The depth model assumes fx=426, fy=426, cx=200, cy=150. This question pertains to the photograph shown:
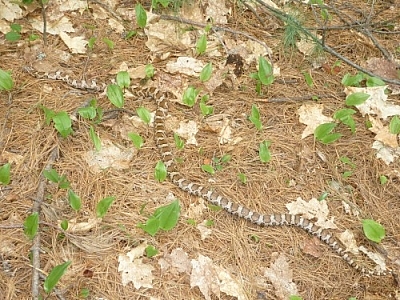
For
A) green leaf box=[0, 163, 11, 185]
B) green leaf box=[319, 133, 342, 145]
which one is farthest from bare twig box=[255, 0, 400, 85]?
green leaf box=[0, 163, 11, 185]

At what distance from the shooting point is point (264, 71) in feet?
18.3

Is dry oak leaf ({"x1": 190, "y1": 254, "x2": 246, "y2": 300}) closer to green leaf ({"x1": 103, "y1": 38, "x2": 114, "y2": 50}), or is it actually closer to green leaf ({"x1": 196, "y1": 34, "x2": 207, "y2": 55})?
green leaf ({"x1": 196, "y1": 34, "x2": 207, "y2": 55})

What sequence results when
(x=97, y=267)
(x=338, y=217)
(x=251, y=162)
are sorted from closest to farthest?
(x=97, y=267) < (x=338, y=217) < (x=251, y=162)

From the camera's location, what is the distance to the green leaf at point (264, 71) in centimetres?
553

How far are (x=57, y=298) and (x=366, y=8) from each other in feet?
20.8

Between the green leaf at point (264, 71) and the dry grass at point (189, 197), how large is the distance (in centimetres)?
29

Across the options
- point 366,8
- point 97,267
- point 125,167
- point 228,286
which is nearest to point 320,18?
point 366,8

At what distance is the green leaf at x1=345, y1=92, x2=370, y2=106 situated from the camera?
214 inches

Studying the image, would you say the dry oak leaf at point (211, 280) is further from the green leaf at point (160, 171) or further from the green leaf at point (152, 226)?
the green leaf at point (160, 171)

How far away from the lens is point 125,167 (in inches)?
192

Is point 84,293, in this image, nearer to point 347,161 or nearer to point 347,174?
point 347,174

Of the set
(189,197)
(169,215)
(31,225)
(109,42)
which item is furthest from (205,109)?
(31,225)

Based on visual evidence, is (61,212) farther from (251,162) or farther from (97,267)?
(251,162)

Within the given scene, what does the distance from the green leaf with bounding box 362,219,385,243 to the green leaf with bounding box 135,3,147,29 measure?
12.5 feet
